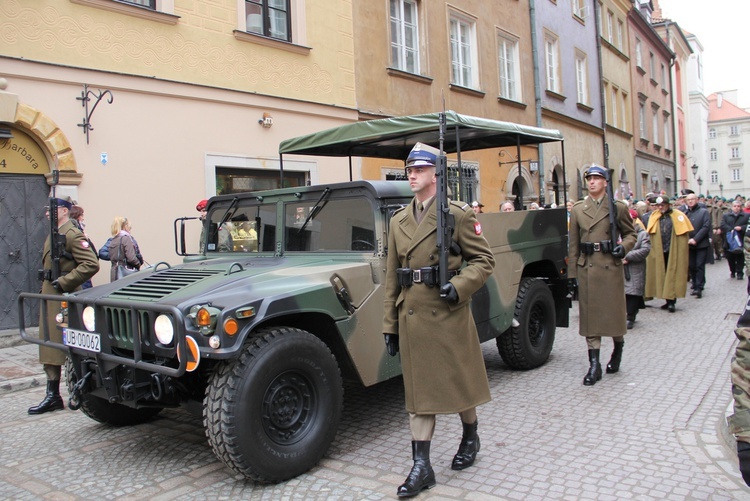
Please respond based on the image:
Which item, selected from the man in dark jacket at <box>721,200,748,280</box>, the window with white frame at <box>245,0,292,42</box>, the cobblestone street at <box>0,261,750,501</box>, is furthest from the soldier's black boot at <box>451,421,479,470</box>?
the man in dark jacket at <box>721,200,748,280</box>

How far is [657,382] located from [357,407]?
2.56m

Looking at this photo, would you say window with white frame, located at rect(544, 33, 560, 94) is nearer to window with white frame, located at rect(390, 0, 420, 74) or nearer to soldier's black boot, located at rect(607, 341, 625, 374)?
window with white frame, located at rect(390, 0, 420, 74)

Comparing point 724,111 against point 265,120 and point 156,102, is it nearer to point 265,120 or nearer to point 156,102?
point 265,120

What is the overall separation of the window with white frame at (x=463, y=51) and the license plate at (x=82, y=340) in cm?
1189

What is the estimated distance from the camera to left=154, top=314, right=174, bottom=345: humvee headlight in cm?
341

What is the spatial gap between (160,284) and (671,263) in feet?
26.2

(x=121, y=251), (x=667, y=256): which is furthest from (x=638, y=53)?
(x=121, y=251)

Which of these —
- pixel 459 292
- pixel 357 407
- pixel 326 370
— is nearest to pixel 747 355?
pixel 459 292

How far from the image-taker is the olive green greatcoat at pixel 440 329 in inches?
135

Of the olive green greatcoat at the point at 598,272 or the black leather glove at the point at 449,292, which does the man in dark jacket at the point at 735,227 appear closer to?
the olive green greatcoat at the point at 598,272

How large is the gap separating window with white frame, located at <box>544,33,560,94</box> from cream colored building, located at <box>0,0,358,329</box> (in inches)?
394

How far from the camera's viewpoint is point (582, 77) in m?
22.2

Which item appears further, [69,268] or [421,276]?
[69,268]

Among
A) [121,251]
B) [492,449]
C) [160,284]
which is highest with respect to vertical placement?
[121,251]
